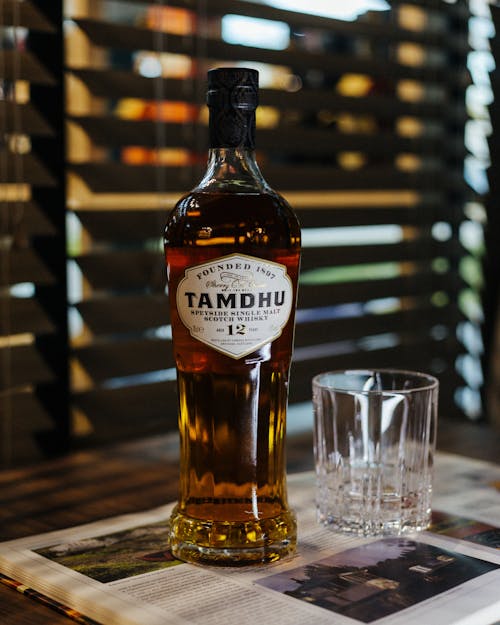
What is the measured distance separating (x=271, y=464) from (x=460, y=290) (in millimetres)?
1090

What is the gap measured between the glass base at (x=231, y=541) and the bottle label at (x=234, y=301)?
0.49 ft

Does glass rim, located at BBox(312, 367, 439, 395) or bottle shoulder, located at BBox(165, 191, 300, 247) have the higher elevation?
bottle shoulder, located at BBox(165, 191, 300, 247)

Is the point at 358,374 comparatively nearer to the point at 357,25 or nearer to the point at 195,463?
the point at 195,463

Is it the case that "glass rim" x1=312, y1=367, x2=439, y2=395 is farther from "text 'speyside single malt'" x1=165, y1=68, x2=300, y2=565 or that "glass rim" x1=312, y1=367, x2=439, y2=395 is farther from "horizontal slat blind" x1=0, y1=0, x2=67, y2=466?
"horizontal slat blind" x1=0, y1=0, x2=67, y2=466

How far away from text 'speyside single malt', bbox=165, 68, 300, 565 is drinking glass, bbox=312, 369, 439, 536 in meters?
0.06

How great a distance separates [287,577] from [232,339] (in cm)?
20

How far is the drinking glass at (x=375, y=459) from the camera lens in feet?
2.87

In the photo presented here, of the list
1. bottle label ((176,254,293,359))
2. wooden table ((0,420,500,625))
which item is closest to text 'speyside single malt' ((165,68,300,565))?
bottle label ((176,254,293,359))

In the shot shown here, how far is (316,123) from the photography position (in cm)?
179

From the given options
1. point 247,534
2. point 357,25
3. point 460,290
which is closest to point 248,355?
point 247,534

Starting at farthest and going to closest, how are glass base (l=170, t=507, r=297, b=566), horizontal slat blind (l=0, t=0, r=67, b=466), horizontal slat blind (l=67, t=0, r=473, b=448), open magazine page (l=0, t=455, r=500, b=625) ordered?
horizontal slat blind (l=67, t=0, r=473, b=448), horizontal slat blind (l=0, t=0, r=67, b=466), glass base (l=170, t=507, r=297, b=566), open magazine page (l=0, t=455, r=500, b=625)

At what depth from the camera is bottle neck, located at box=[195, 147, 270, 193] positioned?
0.82 metres

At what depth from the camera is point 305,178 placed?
1.57 m

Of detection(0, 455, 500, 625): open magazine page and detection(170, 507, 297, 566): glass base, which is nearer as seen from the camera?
detection(0, 455, 500, 625): open magazine page
